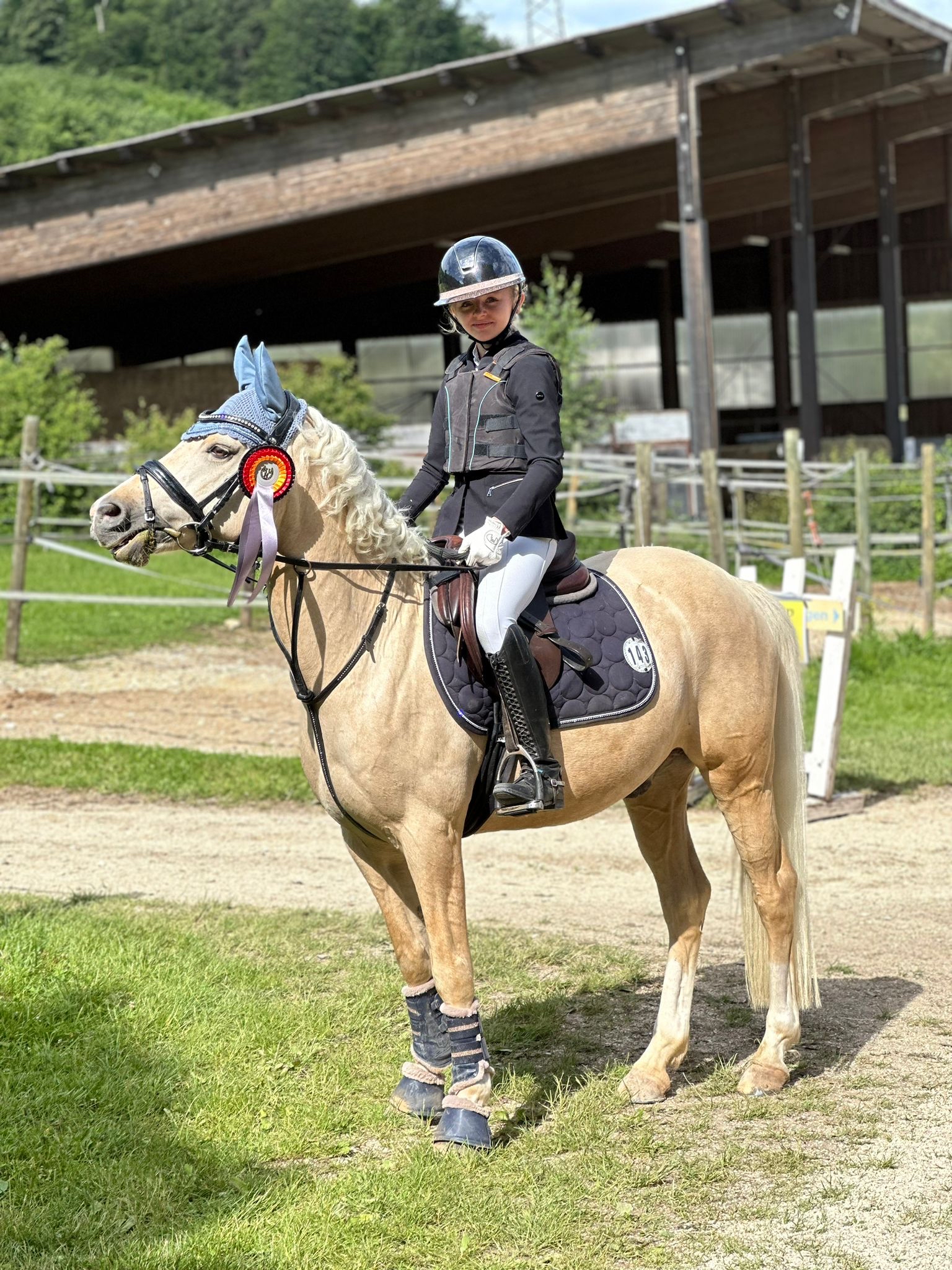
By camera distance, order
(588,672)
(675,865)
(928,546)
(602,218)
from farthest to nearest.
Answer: (602,218), (928,546), (675,865), (588,672)

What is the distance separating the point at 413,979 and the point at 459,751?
80cm

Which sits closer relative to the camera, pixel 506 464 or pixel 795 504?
pixel 506 464

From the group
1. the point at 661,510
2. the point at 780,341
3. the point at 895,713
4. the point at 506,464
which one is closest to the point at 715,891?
the point at 506,464

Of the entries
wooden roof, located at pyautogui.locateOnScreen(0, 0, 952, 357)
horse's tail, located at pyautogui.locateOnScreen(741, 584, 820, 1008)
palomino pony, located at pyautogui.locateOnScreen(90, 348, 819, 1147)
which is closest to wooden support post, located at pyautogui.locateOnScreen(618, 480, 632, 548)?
wooden roof, located at pyautogui.locateOnScreen(0, 0, 952, 357)

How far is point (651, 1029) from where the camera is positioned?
197 inches

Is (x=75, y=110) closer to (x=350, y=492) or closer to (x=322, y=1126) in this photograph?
(x=350, y=492)

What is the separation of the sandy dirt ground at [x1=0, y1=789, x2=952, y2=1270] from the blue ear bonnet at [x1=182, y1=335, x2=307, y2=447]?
2.43m

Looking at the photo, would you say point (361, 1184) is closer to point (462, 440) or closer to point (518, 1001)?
point (518, 1001)

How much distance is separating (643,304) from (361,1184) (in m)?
33.0

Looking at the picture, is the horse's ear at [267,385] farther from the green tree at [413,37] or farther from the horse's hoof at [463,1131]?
the green tree at [413,37]

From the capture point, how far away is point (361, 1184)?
3699mm

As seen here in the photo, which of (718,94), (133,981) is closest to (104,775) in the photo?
(133,981)

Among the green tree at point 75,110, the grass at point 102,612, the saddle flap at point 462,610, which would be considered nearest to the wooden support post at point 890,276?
the grass at point 102,612

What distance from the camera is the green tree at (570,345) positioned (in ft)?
80.8
